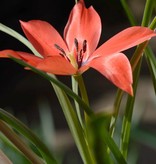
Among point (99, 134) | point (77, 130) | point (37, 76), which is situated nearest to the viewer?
point (99, 134)

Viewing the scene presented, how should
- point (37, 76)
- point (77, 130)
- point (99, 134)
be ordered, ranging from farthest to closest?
1. point (37, 76)
2. point (77, 130)
3. point (99, 134)

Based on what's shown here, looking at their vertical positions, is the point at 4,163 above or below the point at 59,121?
above

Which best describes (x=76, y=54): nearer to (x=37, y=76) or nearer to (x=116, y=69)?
(x=116, y=69)

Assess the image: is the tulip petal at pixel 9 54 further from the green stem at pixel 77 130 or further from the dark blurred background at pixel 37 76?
the dark blurred background at pixel 37 76

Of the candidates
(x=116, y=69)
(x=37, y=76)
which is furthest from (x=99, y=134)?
(x=37, y=76)

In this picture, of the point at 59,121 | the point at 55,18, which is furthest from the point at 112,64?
the point at 55,18

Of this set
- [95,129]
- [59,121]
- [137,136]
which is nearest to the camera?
[95,129]

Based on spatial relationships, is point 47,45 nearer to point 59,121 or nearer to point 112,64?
point 112,64

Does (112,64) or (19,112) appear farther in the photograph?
(19,112)
